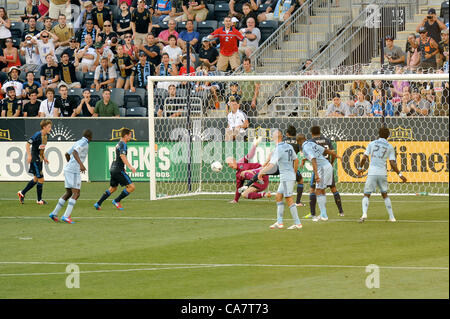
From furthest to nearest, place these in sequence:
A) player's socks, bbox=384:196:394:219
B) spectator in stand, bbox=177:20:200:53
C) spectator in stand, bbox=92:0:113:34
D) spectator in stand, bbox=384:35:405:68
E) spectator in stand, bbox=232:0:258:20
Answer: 1. spectator in stand, bbox=92:0:113:34
2. spectator in stand, bbox=232:0:258:20
3. spectator in stand, bbox=177:20:200:53
4. spectator in stand, bbox=384:35:405:68
5. player's socks, bbox=384:196:394:219

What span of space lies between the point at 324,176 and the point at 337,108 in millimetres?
6980

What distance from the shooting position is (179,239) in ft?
49.9

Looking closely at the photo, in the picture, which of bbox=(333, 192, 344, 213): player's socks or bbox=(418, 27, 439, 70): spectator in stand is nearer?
bbox=(333, 192, 344, 213): player's socks

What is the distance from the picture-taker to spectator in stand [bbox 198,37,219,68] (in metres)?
26.8

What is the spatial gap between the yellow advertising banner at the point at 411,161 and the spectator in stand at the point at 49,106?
882cm

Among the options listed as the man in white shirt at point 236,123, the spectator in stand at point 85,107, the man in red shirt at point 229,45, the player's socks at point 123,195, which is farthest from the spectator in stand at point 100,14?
the player's socks at point 123,195

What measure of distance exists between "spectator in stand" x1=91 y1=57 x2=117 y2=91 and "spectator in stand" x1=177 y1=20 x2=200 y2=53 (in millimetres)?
2349

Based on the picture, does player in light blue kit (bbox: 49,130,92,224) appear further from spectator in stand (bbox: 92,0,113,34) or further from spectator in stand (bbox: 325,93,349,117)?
spectator in stand (bbox: 92,0,113,34)

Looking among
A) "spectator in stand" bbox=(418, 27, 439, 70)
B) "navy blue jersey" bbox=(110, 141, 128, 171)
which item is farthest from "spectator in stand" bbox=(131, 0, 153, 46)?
"navy blue jersey" bbox=(110, 141, 128, 171)

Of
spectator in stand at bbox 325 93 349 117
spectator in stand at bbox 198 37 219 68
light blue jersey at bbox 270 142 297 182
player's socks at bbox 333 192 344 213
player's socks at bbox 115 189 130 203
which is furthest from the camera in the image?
spectator in stand at bbox 198 37 219 68

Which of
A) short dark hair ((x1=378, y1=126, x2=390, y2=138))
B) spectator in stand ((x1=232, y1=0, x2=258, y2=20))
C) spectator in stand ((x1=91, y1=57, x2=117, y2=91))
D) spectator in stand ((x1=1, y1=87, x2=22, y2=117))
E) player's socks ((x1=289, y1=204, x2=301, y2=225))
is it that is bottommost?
player's socks ((x1=289, y1=204, x2=301, y2=225))

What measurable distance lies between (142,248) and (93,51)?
16138 mm

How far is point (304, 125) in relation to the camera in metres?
23.7

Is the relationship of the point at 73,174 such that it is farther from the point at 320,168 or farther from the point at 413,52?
the point at 413,52
